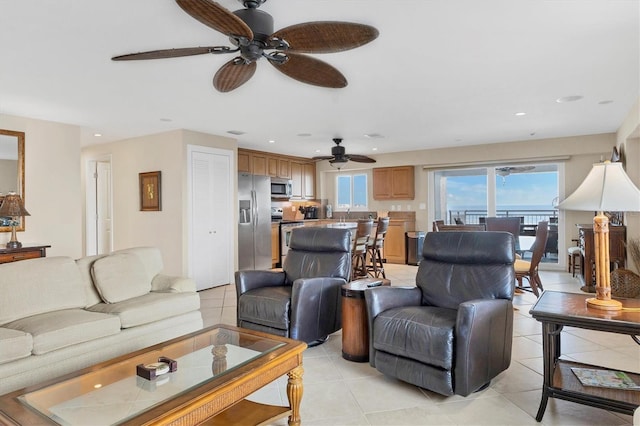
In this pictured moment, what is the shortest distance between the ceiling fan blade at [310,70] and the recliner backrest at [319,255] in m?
1.51

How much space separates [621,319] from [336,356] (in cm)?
193

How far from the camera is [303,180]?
8945mm

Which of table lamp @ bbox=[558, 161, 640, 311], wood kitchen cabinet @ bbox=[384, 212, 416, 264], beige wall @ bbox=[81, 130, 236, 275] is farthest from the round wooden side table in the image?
wood kitchen cabinet @ bbox=[384, 212, 416, 264]

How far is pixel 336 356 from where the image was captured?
3139 millimetres

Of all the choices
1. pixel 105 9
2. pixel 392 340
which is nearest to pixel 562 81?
pixel 392 340

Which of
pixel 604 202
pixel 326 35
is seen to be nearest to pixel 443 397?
pixel 604 202

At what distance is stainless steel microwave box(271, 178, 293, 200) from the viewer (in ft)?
26.3

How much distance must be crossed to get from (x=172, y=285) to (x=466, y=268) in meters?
2.51

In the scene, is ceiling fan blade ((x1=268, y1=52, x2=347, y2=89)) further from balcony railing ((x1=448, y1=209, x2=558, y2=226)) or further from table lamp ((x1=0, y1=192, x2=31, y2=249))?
balcony railing ((x1=448, y1=209, x2=558, y2=226))

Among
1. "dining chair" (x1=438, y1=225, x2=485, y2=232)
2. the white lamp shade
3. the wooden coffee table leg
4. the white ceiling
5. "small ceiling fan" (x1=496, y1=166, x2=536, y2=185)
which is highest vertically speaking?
the white ceiling

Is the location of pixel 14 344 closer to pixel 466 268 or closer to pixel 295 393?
pixel 295 393

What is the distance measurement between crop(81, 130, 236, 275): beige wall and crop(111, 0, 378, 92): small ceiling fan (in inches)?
132

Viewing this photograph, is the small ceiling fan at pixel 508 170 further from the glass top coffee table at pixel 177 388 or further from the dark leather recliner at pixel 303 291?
the glass top coffee table at pixel 177 388

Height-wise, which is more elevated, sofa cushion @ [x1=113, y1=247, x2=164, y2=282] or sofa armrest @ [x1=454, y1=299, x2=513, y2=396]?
sofa cushion @ [x1=113, y1=247, x2=164, y2=282]
